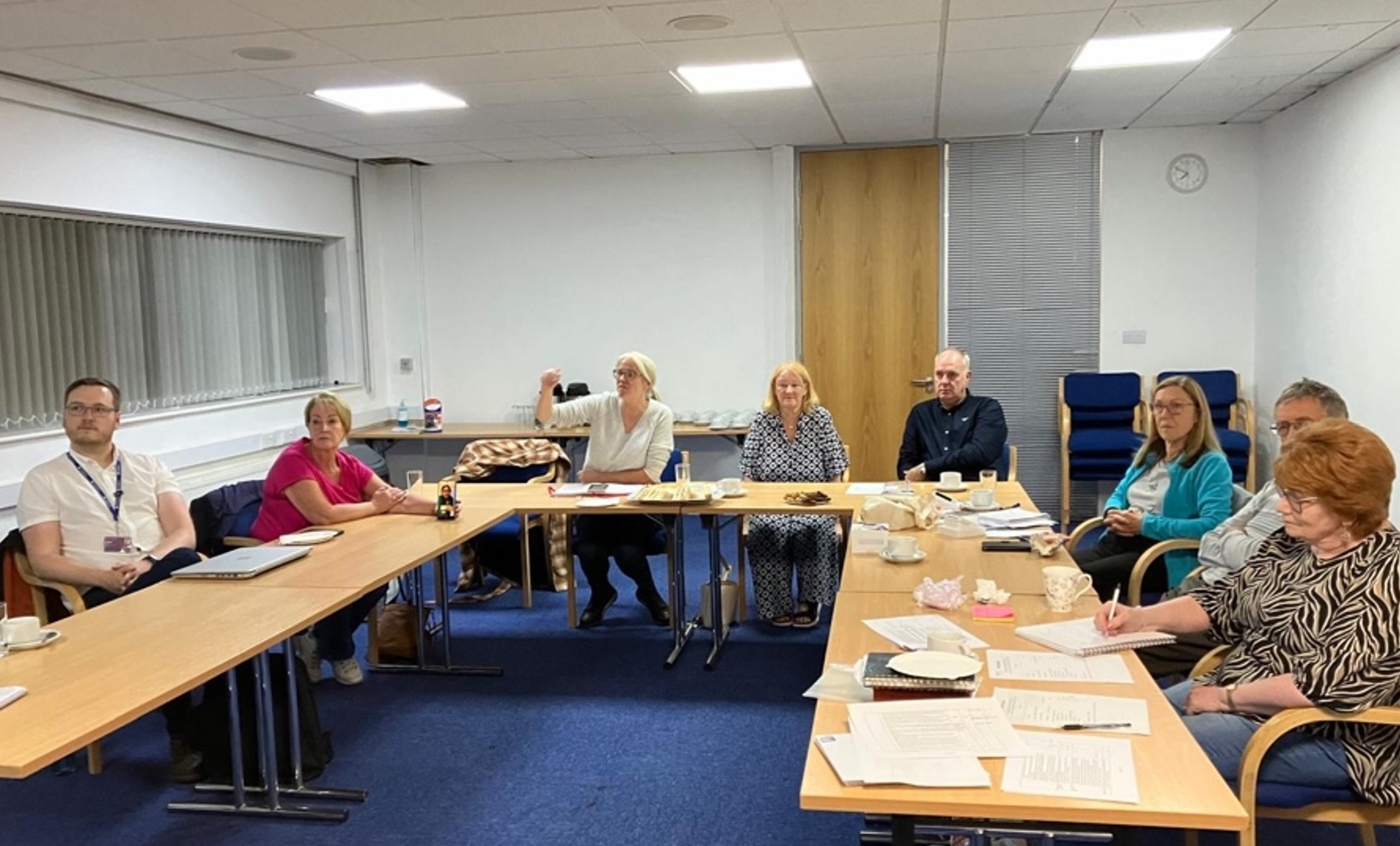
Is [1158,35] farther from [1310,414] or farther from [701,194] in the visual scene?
[701,194]

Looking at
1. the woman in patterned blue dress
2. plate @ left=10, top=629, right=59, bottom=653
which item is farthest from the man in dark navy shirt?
plate @ left=10, top=629, right=59, bottom=653

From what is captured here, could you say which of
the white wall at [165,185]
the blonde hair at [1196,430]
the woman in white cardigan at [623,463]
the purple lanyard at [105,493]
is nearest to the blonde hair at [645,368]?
the woman in white cardigan at [623,463]

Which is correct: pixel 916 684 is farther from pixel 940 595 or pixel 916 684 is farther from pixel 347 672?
pixel 347 672

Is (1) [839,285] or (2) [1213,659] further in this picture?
(1) [839,285]

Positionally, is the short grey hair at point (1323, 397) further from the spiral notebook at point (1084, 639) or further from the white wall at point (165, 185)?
the white wall at point (165, 185)

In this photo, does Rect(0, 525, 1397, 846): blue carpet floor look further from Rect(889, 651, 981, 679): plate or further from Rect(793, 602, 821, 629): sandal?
Rect(889, 651, 981, 679): plate

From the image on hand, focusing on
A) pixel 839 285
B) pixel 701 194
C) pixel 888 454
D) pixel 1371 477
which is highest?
pixel 701 194

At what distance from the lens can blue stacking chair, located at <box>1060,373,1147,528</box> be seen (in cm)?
673

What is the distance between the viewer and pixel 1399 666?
6.79 ft

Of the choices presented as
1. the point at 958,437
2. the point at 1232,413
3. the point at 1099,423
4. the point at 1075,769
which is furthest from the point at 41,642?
the point at 1232,413

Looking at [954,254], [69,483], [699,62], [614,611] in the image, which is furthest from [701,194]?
[69,483]

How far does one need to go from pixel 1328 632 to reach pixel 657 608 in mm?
3203

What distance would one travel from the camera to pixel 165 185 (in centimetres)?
563

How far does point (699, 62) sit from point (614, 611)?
2.57m
